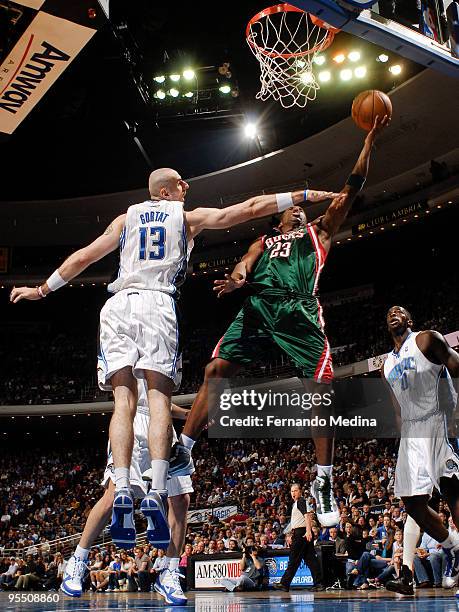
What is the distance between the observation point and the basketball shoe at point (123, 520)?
148 inches

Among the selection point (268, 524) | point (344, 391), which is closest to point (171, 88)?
point (344, 391)

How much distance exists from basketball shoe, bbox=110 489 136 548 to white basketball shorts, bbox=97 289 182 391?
2.60 ft

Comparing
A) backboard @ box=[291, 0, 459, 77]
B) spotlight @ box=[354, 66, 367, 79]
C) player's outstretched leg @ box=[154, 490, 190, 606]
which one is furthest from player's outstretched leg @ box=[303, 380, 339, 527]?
spotlight @ box=[354, 66, 367, 79]

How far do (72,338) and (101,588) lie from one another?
48.5ft

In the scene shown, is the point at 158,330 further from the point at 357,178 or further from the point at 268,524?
the point at 268,524

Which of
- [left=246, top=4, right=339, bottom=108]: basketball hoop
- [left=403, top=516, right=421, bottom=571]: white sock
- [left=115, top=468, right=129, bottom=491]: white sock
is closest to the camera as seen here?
[left=115, top=468, right=129, bottom=491]: white sock

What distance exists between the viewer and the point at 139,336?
170 inches

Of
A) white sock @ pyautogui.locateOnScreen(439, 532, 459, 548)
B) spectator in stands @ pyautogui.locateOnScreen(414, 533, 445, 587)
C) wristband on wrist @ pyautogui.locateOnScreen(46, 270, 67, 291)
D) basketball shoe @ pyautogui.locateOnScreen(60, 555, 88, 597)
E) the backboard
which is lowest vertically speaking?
spectator in stands @ pyautogui.locateOnScreen(414, 533, 445, 587)

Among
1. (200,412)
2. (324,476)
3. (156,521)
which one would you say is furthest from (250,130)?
(156,521)

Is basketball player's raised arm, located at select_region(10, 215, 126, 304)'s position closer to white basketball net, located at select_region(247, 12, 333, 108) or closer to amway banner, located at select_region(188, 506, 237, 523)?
white basketball net, located at select_region(247, 12, 333, 108)

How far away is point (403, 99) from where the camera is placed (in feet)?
58.5

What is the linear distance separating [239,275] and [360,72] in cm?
1306

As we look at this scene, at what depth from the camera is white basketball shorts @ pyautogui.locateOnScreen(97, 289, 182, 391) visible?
4.27 metres

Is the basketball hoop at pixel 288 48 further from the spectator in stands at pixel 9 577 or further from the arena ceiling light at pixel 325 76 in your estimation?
the spectator in stands at pixel 9 577
